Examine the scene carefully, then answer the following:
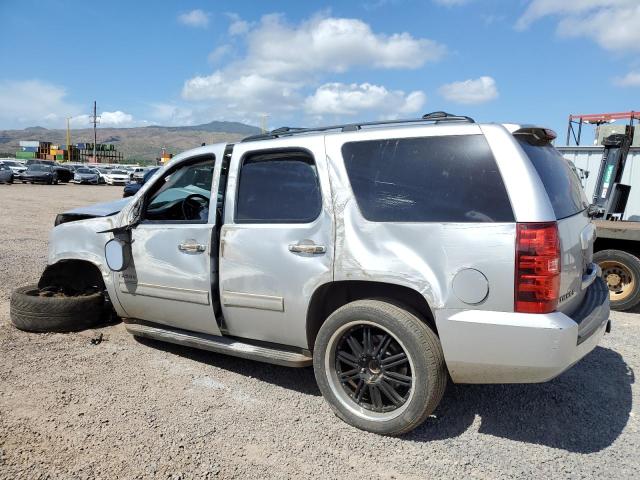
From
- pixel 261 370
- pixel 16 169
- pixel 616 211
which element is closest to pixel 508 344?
pixel 261 370

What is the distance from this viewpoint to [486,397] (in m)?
3.69

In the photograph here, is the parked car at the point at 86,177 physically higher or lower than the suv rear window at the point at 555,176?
higher

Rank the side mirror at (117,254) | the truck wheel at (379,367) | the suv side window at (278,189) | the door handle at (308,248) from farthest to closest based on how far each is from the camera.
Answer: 1. the side mirror at (117,254)
2. the suv side window at (278,189)
3. the door handle at (308,248)
4. the truck wheel at (379,367)

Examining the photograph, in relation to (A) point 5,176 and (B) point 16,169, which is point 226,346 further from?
(B) point 16,169

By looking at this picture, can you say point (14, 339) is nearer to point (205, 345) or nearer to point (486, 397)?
point (205, 345)

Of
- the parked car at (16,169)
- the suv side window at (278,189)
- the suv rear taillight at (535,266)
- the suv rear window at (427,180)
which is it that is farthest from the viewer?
the parked car at (16,169)

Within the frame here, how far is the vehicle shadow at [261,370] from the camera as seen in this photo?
3850 mm

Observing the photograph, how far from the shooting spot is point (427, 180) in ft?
9.67

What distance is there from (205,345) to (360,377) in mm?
1310

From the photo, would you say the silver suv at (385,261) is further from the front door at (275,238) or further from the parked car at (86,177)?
the parked car at (86,177)

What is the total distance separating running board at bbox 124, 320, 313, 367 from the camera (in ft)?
11.3

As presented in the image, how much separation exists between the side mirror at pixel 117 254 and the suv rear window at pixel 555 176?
3.12 meters

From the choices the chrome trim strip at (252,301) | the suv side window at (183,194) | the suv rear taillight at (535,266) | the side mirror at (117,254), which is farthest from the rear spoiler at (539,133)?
the side mirror at (117,254)

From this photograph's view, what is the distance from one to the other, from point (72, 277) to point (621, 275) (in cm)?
646
